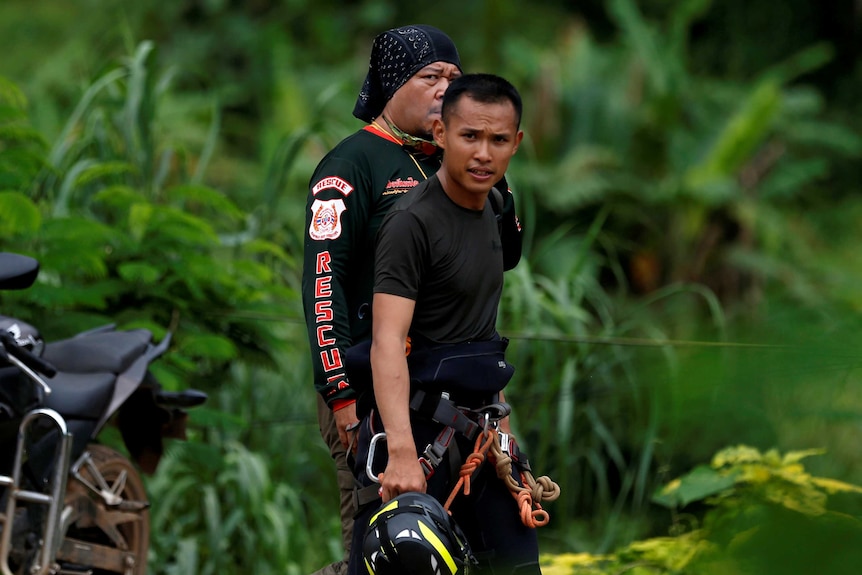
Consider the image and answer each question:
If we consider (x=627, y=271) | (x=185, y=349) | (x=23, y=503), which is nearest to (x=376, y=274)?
(x=23, y=503)

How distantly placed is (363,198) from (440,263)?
0.49 m

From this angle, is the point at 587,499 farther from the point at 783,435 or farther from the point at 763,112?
the point at 763,112

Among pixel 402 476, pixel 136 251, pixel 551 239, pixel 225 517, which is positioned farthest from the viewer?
pixel 551 239

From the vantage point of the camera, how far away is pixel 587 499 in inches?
236

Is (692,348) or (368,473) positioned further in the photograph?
(368,473)

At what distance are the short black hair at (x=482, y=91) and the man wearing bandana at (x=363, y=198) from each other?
0.40 m

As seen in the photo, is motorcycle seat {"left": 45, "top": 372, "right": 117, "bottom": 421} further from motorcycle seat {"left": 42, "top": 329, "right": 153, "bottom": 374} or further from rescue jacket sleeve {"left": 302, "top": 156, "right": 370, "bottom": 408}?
rescue jacket sleeve {"left": 302, "top": 156, "right": 370, "bottom": 408}

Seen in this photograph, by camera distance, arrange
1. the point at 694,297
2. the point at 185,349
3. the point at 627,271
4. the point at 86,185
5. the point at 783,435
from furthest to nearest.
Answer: the point at 627,271
the point at 694,297
the point at 86,185
the point at 185,349
the point at 783,435

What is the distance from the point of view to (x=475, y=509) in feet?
9.73

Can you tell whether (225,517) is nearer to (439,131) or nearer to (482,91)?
(439,131)

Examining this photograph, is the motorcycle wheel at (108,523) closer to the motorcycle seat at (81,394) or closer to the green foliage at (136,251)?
the motorcycle seat at (81,394)

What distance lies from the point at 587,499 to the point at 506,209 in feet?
9.81

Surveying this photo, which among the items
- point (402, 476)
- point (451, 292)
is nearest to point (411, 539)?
point (402, 476)

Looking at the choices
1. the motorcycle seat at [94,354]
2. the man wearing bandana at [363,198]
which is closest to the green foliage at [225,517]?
the motorcycle seat at [94,354]
